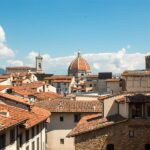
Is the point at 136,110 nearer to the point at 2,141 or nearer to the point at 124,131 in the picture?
the point at 124,131

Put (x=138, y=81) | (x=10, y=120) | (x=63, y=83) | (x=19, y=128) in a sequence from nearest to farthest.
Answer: (x=10, y=120), (x=19, y=128), (x=138, y=81), (x=63, y=83)

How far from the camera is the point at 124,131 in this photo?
36656 millimetres

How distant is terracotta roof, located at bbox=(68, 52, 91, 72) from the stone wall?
497 feet

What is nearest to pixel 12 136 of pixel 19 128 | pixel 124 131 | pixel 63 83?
pixel 19 128

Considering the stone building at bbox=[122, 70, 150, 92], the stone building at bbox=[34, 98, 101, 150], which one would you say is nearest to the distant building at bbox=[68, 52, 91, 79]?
the stone building at bbox=[122, 70, 150, 92]

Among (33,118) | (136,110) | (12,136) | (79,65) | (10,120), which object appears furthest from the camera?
(79,65)

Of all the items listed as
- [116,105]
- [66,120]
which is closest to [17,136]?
[116,105]

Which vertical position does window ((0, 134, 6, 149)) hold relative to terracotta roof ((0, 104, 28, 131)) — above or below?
below

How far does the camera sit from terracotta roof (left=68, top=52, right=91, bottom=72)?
189750mm

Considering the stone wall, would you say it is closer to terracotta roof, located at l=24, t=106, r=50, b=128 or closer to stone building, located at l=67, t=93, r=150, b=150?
stone building, located at l=67, t=93, r=150, b=150

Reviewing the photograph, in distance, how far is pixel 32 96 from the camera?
7694 cm

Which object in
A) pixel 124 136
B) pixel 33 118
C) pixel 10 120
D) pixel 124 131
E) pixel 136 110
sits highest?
pixel 136 110

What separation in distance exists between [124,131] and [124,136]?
471 millimetres

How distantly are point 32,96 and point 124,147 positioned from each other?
42.3 meters
